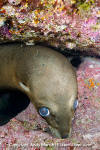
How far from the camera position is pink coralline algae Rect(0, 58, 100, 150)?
9.98 ft

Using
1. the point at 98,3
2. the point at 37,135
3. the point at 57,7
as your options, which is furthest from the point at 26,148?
the point at 98,3

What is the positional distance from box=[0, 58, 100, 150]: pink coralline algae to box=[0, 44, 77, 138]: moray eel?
593mm

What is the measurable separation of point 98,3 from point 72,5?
0.35 m

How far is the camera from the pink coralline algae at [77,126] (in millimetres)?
3041

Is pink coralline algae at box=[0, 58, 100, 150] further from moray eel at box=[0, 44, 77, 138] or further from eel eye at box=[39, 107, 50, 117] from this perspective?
eel eye at box=[39, 107, 50, 117]

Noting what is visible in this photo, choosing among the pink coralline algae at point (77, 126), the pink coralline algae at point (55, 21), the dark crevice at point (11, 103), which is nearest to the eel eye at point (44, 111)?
the pink coralline algae at point (77, 126)

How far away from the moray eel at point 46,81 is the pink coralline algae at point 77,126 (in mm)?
593

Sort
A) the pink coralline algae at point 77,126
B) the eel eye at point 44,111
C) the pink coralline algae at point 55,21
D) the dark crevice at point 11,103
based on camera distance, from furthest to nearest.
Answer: the dark crevice at point 11,103 → the pink coralline algae at point 77,126 → the eel eye at point 44,111 → the pink coralline algae at point 55,21

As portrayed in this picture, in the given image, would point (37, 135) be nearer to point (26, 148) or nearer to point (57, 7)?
point (26, 148)

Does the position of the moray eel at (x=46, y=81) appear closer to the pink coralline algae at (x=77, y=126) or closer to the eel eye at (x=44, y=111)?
the eel eye at (x=44, y=111)

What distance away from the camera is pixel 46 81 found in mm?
2443

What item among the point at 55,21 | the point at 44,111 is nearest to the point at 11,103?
the point at 44,111

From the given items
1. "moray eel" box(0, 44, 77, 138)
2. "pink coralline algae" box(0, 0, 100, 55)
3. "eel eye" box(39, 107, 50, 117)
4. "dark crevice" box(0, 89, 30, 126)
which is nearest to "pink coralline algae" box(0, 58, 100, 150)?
"dark crevice" box(0, 89, 30, 126)

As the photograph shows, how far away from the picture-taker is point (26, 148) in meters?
2.98
